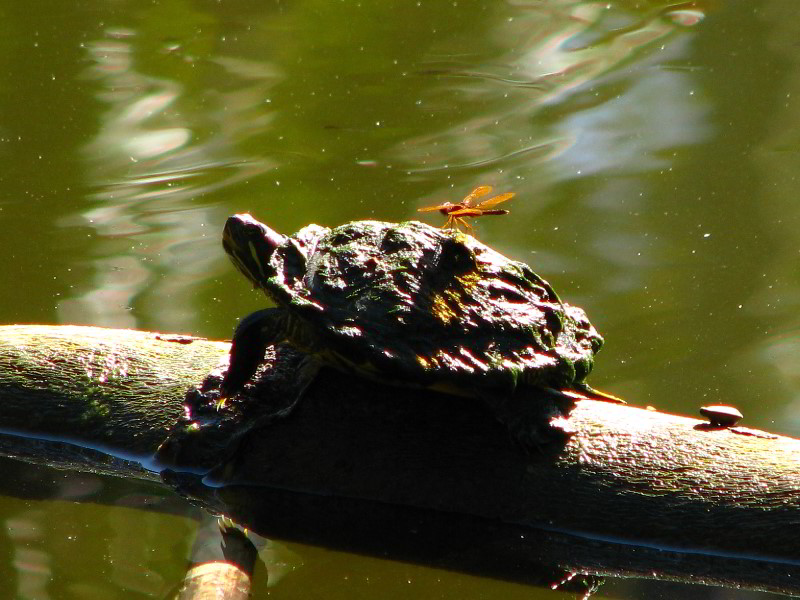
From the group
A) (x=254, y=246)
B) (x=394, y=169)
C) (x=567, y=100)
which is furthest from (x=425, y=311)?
(x=567, y=100)

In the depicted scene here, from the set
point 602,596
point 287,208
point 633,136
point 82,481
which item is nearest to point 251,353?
point 82,481

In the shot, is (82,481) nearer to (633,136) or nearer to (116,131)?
(116,131)

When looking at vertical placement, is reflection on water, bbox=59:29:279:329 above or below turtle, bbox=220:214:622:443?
below

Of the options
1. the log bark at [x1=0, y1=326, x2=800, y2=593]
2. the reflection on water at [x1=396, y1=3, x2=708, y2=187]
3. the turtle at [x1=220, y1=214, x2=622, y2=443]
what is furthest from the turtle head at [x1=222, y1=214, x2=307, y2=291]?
the reflection on water at [x1=396, y1=3, x2=708, y2=187]

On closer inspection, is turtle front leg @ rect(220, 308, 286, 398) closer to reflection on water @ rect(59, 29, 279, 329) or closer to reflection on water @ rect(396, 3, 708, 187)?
reflection on water @ rect(59, 29, 279, 329)

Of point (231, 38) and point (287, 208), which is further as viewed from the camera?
point (231, 38)

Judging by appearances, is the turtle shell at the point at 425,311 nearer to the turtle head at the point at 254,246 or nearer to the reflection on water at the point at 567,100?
the turtle head at the point at 254,246
